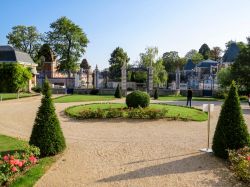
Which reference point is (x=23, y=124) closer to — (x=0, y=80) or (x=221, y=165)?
(x=221, y=165)

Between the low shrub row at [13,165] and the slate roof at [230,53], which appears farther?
the slate roof at [230,53]

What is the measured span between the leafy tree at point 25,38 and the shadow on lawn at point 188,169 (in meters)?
60.6

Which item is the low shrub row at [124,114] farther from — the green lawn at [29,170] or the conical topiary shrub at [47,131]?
the conical topiary shrub at [47,131]

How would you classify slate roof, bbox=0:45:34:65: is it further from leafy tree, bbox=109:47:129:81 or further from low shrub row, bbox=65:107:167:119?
low shrub row, bbox=65:107:167:119

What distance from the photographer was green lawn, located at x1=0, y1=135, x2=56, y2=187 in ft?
25.6

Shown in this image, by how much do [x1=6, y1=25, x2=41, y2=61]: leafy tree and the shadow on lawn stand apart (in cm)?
6059

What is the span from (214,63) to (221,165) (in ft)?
227

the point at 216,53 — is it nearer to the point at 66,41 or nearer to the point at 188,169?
the point at 66,41

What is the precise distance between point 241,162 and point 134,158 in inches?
127

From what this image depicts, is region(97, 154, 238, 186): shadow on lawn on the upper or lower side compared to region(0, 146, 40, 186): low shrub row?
lower

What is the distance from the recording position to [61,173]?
8.53m

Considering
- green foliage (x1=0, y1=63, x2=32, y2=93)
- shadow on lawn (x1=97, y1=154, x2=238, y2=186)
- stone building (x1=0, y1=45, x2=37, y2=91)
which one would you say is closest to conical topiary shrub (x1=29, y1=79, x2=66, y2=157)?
shadow on lawn (x1=97, y1=154, x2=238, y2=186)

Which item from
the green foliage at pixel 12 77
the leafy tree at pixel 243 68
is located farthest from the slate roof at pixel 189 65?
the green foliage at pixel 12 77

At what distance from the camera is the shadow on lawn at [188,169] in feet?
26.3
